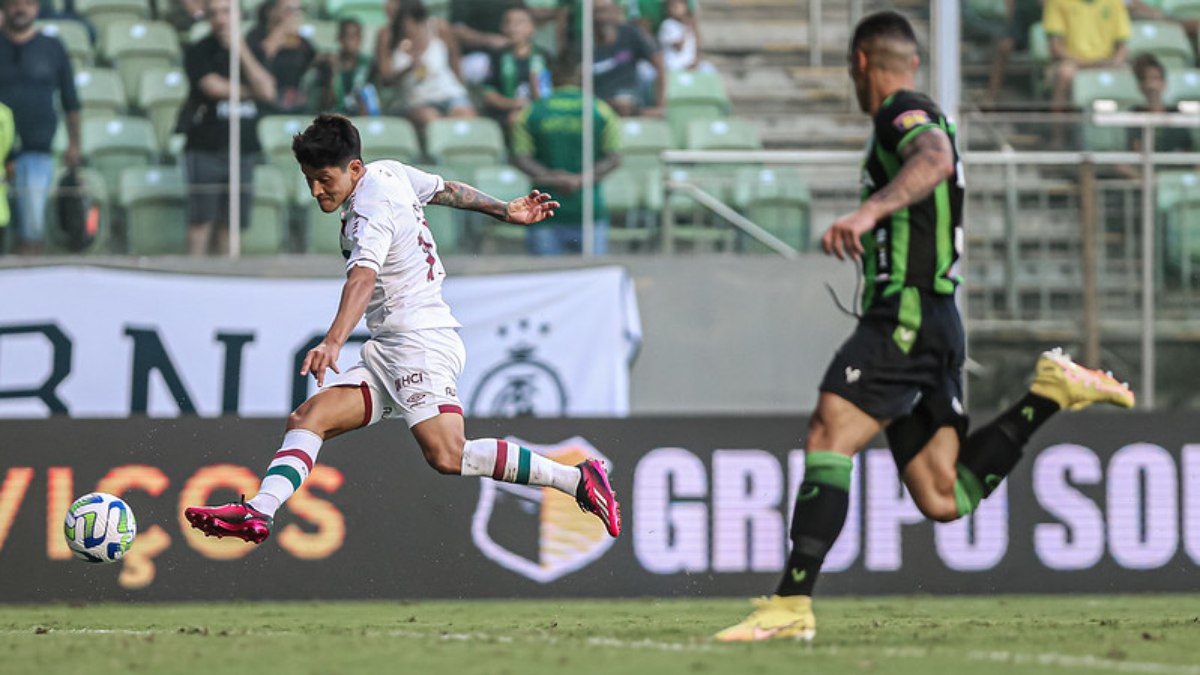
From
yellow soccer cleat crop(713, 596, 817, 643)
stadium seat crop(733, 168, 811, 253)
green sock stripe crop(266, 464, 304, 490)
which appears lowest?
yellow soccer cleat crop(713, 596, 817, 643)

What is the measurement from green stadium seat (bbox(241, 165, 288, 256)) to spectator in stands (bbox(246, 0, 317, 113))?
0.50 m

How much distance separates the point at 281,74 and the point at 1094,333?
5810mm

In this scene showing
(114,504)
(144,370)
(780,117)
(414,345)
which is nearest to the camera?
(414,345)

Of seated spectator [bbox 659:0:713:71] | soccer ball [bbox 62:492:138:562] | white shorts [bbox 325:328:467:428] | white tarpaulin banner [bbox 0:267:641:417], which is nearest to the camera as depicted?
white shorts [bbox 325:328:467:428]

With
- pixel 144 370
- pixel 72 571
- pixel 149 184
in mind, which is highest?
pixel 149 184

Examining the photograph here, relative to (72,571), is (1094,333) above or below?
above

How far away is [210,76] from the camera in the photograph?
1375 cm

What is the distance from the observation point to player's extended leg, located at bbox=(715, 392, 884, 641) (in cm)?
668

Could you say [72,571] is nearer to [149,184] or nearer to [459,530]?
[459,530]

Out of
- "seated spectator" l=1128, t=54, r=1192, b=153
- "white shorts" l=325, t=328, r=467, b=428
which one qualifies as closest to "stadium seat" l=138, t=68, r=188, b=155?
"white shorts" l=325, t=328, r=467, b=428

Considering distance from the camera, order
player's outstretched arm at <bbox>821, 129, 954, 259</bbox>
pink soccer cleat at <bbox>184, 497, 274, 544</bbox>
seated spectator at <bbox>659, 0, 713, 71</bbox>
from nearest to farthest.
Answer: player's outstretched arm at <bbox>821, 129, 954, 259</bbox> → pink soccer cleat at <bbox>184, 497, 274, 544</bbox> → seated spectator at <bbox>659, 0, 713, 71</bbox>

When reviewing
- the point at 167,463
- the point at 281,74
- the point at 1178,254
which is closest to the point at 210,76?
the point at 281,74

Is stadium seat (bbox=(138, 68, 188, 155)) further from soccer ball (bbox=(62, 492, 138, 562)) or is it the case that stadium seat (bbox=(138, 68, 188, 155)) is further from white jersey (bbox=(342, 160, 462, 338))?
white jersey (bbox=(342, 160, 462, 338))

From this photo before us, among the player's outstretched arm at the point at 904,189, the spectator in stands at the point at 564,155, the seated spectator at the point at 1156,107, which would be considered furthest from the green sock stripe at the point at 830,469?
the seated spectator at the point at 1156,107
